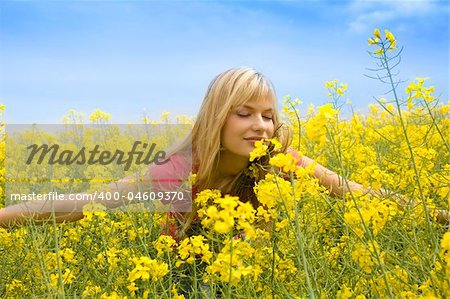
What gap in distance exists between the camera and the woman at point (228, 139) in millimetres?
2393

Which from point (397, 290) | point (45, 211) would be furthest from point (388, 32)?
point (45, 211)

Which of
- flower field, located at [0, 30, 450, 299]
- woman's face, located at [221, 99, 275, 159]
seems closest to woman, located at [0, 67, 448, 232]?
woman's face, located at [221, 99, 275, 159]

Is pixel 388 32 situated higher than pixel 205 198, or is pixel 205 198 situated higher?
pixel 388 32

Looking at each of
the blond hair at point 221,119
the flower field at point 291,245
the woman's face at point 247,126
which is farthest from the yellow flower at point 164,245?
the woman's face at point 247,126

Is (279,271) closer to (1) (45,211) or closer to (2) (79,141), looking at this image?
(1) (45,211)

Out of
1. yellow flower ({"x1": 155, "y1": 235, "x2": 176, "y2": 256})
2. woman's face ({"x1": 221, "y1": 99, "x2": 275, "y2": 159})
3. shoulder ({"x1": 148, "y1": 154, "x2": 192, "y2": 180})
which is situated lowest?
yellow flower ({"x1": 155, "y1": 235, "x2": 176, "y2": 256})

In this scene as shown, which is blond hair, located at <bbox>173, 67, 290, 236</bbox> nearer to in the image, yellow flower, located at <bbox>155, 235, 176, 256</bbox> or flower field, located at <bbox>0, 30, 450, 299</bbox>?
flower field, located at <bbox>0, 30, 450, 299</bbox>

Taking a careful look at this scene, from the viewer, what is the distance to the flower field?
1343 millimetres

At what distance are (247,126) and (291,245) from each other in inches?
27.9

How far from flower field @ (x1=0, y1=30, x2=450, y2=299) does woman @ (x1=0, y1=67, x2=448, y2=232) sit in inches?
7.8

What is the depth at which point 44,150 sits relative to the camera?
4.67m

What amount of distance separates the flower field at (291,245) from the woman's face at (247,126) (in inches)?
10.0

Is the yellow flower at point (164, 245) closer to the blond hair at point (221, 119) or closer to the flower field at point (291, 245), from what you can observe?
the flower field at point (291, 245)

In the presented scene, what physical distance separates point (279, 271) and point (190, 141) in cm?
99
